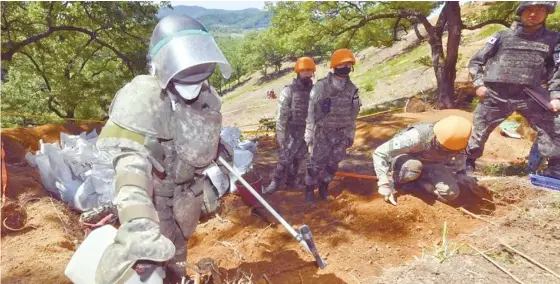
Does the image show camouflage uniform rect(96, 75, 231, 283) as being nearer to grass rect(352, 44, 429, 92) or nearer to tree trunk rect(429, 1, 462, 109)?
tree trunk rect(429, 1, 462, 109)

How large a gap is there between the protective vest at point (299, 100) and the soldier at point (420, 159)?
170 centimetres

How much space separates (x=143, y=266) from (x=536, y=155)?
5.41m

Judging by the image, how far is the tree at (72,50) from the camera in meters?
10.3

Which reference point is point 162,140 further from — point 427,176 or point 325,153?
point 427,176

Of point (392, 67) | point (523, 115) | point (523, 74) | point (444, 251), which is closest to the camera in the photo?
point (444, 251)

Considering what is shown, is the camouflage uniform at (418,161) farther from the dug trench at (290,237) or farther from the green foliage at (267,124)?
the green foliage at (267,124)

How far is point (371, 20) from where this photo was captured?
36.1ft

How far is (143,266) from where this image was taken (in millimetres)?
1854

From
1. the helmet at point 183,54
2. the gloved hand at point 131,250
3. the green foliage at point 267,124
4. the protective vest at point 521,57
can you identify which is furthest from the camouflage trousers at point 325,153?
the green foliage at point 267,124

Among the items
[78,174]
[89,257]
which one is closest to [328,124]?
[78,174]

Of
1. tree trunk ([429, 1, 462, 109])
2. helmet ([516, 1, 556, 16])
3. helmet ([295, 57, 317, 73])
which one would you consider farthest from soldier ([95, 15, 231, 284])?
tree trunk ([429, 1, 462, 109])

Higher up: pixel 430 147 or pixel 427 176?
pixel 430 147

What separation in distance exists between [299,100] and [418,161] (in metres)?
2.03

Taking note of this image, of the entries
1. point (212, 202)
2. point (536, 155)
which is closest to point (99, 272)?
point (212, 202)
